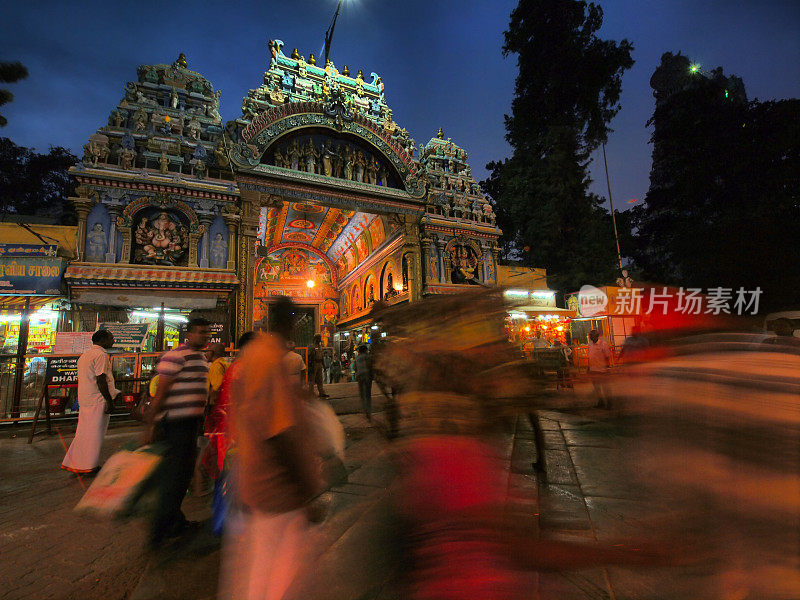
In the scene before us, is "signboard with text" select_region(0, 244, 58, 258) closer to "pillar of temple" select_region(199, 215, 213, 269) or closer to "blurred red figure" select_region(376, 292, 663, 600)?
"pillar of temple" select_region(199, 215, 213, 269)

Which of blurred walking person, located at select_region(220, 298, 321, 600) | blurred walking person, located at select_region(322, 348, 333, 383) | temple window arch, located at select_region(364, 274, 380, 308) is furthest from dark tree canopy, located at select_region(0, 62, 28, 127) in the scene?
temple window arch, located at select_region(364, 274, 380, 308)

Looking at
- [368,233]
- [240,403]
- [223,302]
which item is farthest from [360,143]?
[240,403]

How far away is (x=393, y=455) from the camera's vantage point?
1.89 metres

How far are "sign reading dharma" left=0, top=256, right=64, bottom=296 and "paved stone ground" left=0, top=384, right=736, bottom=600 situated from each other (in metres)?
5.61

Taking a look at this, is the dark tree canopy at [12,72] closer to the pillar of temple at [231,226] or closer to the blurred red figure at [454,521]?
the pillar of temple at [231,226]

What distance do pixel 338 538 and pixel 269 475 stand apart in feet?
4.93

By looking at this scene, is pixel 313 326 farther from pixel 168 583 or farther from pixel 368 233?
pixel 168 583

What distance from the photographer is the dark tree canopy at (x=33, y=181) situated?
23297 mm

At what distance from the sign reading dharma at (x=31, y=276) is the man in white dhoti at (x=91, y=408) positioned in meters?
5.94

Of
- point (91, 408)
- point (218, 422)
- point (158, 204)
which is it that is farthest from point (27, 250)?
point (218, 422)

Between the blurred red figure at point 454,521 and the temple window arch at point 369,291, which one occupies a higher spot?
the temple window arch at point 369,291

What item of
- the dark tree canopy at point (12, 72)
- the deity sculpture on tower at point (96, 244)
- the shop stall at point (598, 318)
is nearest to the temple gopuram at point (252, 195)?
the deity sculpture on tower at point (96, 244)

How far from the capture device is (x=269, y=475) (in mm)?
1654

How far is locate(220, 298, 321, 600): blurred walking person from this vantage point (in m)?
1.64
